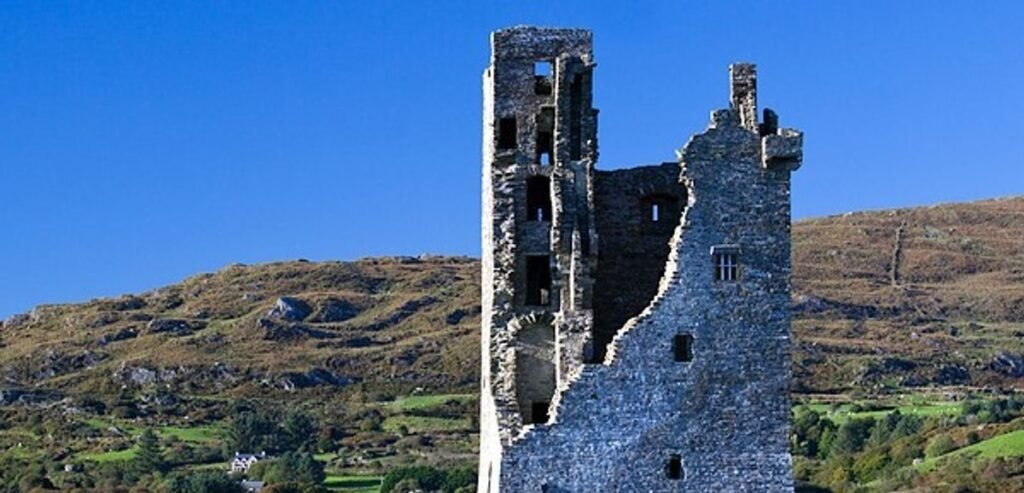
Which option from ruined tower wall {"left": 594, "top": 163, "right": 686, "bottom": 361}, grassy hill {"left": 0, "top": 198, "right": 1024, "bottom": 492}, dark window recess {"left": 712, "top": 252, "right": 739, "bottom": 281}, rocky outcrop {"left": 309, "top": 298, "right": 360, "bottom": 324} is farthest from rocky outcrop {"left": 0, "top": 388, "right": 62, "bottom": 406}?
dark window recess {"left": 712, "top": 252, "right": 739, "bottom": 281}

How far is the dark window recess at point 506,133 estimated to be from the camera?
133 ft

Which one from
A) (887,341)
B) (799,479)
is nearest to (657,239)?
(799,479)

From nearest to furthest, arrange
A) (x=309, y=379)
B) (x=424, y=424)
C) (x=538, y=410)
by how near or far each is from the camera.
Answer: (x=538, y=410) → (x=424, y=424) → (x=309, y=379)

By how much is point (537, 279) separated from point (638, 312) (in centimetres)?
213

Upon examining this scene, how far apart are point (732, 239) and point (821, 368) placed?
4988 inches

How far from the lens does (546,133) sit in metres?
40.4

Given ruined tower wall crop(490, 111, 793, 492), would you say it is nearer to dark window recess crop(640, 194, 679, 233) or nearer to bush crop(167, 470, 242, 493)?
dark window recess crop(640, 194, 679, 233)

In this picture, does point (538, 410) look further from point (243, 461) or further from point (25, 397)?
point (25, 397)

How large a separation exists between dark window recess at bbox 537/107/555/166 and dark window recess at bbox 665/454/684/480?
21.7 ft

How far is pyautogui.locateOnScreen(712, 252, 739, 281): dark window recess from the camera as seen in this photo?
3788 cm

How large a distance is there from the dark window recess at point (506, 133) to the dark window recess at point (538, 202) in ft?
3.34

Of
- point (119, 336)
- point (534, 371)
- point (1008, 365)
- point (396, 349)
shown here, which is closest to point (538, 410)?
point (534, 371)

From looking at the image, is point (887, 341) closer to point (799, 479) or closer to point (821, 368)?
point (821, 368)

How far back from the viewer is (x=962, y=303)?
198375 millimetres
